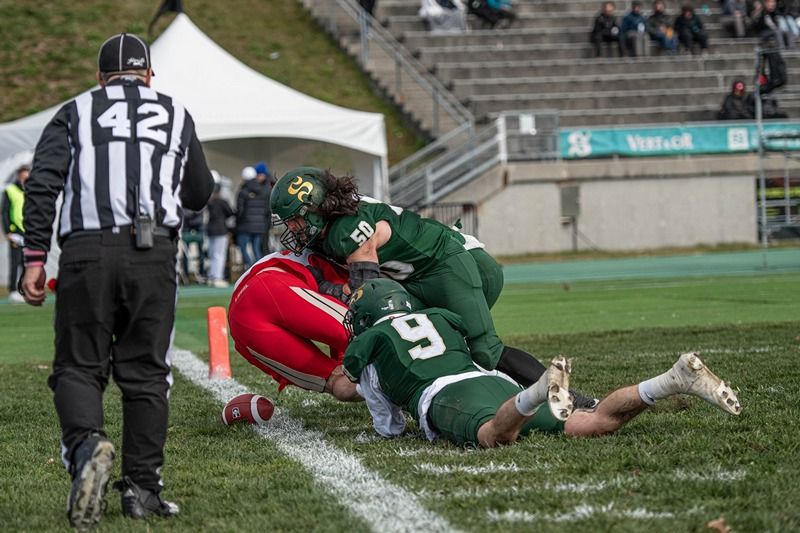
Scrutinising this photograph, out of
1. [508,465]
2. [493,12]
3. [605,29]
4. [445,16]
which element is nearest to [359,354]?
[508,465]

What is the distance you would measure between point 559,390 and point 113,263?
5.47 feet

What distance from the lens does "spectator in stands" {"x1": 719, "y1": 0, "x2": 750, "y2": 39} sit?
103 ft

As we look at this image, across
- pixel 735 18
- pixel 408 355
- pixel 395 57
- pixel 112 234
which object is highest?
pixel 735 18

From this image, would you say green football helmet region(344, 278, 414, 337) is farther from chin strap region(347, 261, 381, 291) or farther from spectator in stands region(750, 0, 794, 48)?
spectator in stands region(750, 0, 794, 48)

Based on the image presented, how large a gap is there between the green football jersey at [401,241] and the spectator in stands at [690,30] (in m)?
25.1

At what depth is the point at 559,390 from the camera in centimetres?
465

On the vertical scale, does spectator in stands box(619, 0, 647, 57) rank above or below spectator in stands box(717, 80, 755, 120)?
above

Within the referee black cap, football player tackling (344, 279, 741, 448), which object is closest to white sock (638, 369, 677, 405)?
football player tackling (344, 279, 741, 448)

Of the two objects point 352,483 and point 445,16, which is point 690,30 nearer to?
point 445,16

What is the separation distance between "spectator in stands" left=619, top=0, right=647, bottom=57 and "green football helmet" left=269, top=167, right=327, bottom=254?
80.8 feet

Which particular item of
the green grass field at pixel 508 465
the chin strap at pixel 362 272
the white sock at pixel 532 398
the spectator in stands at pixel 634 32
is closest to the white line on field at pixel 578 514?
the green grass field at pixel 508 465

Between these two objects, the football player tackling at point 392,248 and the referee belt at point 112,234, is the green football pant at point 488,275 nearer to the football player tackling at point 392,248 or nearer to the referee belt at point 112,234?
the football player tackling at point 392,248

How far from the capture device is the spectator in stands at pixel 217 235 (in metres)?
20.5

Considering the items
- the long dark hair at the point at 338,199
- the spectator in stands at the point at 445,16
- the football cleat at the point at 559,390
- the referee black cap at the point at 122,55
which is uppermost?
the spectator in stands at the point at 445,16
